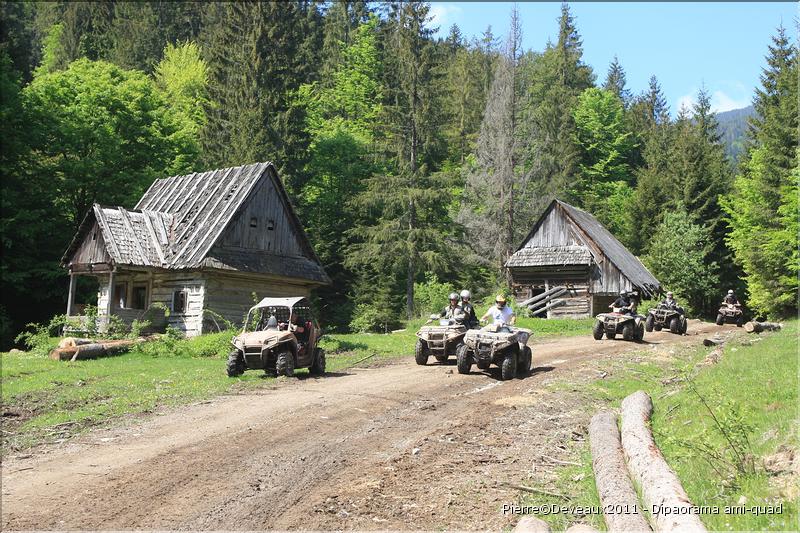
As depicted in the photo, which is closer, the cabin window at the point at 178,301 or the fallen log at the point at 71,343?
the fallen log at the point at 71,343

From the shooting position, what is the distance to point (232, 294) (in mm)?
31266

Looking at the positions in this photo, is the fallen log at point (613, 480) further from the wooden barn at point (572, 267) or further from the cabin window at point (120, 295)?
the wooden barn at point (572, 267)

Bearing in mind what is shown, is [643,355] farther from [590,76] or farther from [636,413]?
[590,76]

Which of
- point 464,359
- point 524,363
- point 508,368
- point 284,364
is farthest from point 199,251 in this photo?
point 508,368

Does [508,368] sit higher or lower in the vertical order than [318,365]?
higher

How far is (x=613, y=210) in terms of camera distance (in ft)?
209

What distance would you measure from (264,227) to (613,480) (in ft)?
88.7

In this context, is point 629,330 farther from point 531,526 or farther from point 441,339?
point 531,526

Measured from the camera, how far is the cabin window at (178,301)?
30.7 metres

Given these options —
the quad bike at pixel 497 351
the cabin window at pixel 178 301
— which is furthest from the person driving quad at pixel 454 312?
the cabin window at pixel 178 301

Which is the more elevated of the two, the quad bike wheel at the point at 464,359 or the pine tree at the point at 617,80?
the pine tree at the point at 617,80

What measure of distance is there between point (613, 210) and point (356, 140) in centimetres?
2495

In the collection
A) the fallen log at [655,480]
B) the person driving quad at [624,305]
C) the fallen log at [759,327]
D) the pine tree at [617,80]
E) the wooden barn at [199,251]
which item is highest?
the pine tree at [617,80]

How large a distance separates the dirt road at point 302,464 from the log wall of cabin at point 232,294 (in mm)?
16332
